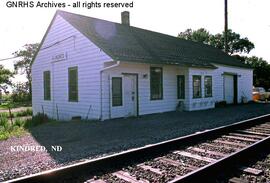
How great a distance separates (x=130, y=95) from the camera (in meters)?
14.2

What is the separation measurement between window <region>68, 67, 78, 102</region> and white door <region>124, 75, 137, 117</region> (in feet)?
9.36

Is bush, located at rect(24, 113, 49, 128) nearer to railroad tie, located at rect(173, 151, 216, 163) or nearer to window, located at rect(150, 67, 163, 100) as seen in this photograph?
window, located at rect(150, 67, 163, 100)

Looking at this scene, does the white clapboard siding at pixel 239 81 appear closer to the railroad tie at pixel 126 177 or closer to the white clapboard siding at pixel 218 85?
the white clapboard siding at pixel 218 85

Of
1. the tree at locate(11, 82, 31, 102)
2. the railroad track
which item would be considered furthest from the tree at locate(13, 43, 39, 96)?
the railroad track

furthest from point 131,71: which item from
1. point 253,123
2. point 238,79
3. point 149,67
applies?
point 238,79

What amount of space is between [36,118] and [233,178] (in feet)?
39.7

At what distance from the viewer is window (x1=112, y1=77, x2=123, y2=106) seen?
1342 centimetres

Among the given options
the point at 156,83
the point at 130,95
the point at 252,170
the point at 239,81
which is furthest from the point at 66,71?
the point at 239,81

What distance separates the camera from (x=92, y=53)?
13.6 meters

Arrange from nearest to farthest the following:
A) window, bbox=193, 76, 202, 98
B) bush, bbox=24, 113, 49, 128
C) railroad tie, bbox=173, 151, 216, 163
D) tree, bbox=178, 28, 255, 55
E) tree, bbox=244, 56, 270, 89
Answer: railroad tie, bbox=173, 151, 216, 163
bush, bbox=24, 113, 49, 128
window, bbox=193, 76, 202, 98
tree, bbox=244, 56, 270, 89
tree, bbox=178, 28, 255, 55

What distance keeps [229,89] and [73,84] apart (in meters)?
14.4

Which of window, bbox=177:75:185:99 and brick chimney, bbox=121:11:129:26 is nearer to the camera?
window, bbox=177:75:185:99

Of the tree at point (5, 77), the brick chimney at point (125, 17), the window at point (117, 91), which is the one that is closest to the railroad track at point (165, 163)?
the window at point (117, 91)

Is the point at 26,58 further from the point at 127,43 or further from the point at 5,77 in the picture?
the point at 127,43
